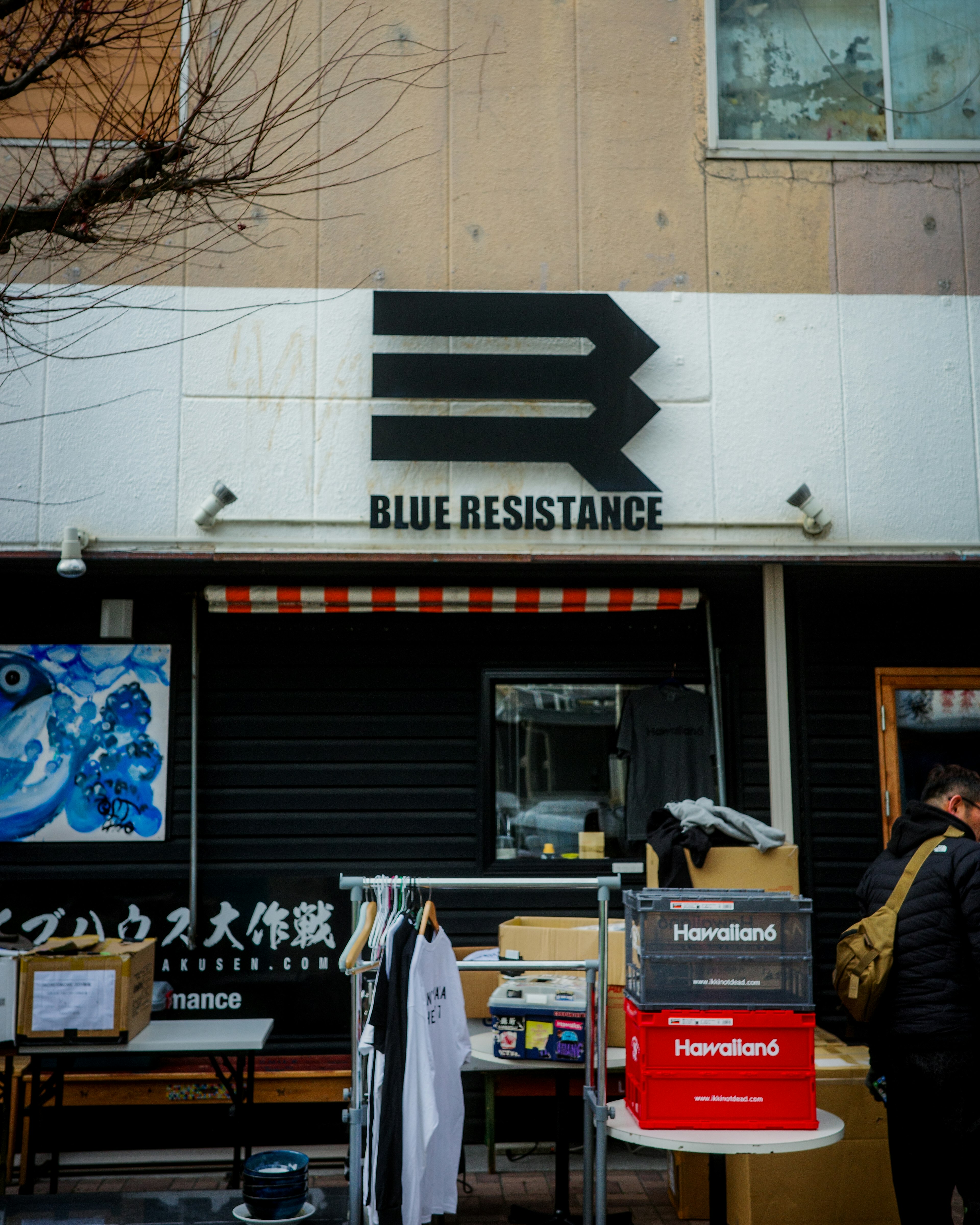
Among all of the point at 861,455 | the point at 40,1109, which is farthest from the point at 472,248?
the point at 40,1109

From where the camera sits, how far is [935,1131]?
4438 millimetres

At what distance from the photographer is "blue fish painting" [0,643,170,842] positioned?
7.16 m

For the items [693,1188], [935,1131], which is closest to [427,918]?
[935,1131]

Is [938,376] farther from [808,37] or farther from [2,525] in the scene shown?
[2,525]

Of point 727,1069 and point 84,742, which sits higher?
point 84,742

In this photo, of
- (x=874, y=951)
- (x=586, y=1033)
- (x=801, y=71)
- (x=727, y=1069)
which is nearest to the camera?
(x=727, y=1069)

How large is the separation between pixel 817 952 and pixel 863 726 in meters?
1.54

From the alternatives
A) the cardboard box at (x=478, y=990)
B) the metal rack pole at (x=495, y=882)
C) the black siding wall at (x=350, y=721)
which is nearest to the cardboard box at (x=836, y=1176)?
the metal rack pole at (x=495, y=882)

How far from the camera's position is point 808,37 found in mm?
7152

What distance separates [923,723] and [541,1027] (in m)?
3.82

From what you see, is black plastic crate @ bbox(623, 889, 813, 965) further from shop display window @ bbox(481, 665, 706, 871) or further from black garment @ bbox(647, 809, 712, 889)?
shop display window @ bbox(481, 665, 706, 871)

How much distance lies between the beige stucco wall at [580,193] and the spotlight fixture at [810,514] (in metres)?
1.33

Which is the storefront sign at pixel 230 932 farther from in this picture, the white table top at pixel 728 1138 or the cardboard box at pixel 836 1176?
the white table top at pixel 728 1138

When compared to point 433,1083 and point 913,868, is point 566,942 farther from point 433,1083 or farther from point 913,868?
point 913,868
